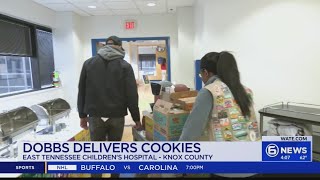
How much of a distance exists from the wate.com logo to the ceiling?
3599mm

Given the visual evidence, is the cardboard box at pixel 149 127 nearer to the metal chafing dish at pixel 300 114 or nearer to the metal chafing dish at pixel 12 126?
the metal chafing dish at pixel 12 126

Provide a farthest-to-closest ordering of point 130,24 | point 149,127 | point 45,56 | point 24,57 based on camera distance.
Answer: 1. point 130,24
2. point 45,56
3. point 24,57
4. point 149,127

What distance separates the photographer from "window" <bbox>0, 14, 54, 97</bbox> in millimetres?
3592

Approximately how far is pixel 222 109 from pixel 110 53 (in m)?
1.14

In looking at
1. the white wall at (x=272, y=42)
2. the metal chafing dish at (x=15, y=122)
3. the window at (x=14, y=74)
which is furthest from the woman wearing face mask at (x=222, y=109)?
the window at (x=14, y=74)

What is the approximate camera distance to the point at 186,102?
1.47 metres

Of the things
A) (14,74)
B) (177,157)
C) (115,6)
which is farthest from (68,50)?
(177,157)

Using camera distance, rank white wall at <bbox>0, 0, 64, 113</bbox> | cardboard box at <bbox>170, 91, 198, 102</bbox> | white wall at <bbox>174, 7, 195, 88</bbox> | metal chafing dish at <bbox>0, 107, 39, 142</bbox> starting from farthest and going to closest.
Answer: white wall at <bbox>174, 7, 195, 88</bbox>
white wall at <bbox>0, 0, 64, 113</bbox>
metal chafing dish at <bbox>0, 107, 39, 142</bbox>
cardboard box at <bbox>170, 91, 198, 102</bbox>

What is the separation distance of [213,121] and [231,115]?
90mm

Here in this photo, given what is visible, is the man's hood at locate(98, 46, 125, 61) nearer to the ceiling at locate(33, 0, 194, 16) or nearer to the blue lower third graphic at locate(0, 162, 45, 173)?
the blue lower third graphic at locate(0, 162, 45, 173)

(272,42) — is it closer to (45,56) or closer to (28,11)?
(28,11)

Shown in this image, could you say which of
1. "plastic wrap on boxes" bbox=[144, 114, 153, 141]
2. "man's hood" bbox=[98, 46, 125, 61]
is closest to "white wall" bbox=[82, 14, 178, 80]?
"man's hood" bbox=[98, 46, 125, 61]

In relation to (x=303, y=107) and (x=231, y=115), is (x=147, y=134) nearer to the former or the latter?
(x=231, y=115)

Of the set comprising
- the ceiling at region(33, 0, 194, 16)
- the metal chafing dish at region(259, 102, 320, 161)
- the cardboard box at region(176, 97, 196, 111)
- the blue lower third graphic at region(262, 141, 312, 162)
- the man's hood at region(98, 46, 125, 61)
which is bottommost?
the metal chafing dish at region(259, 102, 320, 161)
